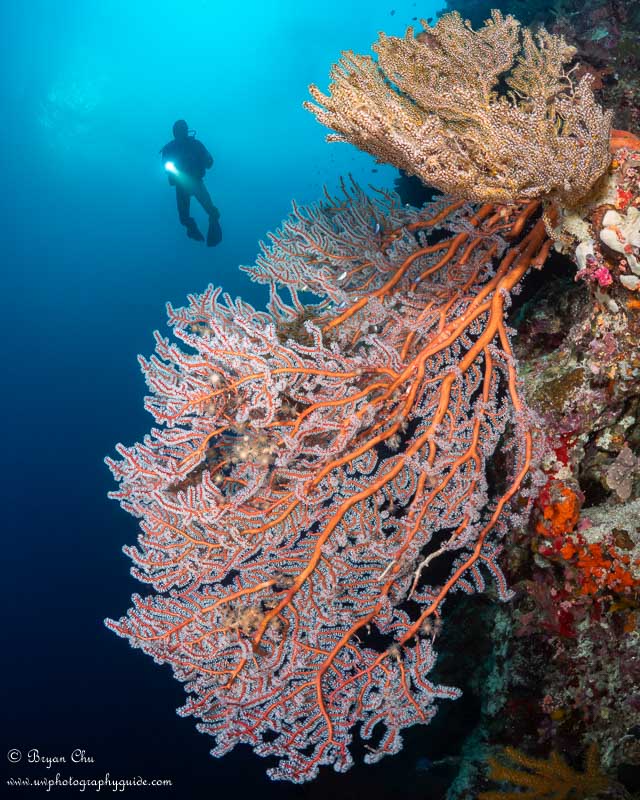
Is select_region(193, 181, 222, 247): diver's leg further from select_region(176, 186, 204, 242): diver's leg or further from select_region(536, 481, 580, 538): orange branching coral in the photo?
select_region(536, 481, 580, 538): orange branching coral

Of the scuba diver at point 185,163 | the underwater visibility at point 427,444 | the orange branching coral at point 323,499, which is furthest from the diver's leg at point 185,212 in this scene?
the orange branching coral at point 323,499

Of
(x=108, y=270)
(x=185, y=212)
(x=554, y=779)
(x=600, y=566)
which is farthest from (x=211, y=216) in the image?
(x=108, y=270)

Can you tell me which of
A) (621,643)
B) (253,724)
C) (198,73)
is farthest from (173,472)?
(198,73)

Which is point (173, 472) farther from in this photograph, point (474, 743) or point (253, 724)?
point (474, 743)

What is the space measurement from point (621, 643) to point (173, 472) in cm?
267

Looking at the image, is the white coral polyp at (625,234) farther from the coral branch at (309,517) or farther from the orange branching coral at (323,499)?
the coral branch at (309,517)

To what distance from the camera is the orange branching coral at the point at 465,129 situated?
6.09 ft

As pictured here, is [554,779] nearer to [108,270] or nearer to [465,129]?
[465,129]

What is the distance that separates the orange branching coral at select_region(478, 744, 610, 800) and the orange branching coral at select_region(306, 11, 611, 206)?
2.84m

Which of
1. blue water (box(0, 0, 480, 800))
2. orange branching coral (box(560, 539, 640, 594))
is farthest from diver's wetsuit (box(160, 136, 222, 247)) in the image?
blue water (box(0, 0, 480, 800))

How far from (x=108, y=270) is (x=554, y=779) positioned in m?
64.1

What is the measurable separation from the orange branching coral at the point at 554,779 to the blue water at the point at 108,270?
4.97 m

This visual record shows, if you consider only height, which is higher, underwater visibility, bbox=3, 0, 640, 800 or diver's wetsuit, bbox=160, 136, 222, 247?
diver's wetsuit, bbox=160, 136, 222, 247

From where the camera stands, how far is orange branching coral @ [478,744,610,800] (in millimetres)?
2236
